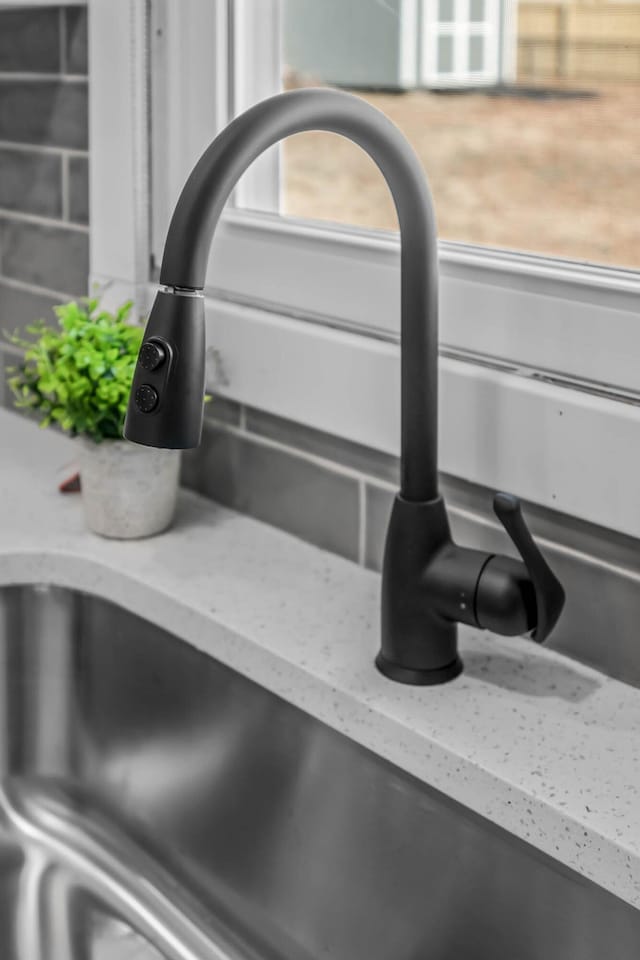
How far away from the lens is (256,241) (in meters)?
1.06

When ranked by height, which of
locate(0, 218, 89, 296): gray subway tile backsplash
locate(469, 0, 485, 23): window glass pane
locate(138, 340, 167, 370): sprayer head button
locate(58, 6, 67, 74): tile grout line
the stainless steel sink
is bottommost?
the stainless steel sink

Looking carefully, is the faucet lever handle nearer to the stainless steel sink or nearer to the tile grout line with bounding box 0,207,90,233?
the stainless steel sink

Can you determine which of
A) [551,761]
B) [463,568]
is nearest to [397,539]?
[463,568]

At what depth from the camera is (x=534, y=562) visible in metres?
0.75

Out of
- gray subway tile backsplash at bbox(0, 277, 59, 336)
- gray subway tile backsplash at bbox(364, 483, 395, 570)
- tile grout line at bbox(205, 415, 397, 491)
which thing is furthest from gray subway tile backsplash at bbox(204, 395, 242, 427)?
gray subway tile backsplash at bbox(0, 277, 59, 336)

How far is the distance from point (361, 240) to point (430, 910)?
51 centimetres

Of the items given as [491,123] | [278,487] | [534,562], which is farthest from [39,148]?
[534,562]

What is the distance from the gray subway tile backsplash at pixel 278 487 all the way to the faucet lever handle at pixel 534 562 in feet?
0.94

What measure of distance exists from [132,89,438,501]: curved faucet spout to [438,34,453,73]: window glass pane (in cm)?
22

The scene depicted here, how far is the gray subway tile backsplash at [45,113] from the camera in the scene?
1248 millimetres

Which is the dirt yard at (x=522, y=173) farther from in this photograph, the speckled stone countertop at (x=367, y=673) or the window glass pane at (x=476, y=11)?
the speckled stone countertop at (x=367, y=673)

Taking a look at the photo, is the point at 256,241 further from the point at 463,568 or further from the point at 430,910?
the point at 430,910

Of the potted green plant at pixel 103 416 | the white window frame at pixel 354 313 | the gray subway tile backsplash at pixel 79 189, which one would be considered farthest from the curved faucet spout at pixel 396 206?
the gray subway tile backsplash at pixel 79 189

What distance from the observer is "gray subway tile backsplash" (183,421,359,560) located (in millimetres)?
1040
